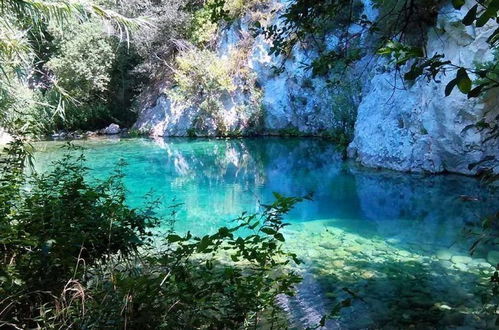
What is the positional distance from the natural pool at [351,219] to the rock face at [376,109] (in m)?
0.69

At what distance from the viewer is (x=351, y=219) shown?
777 centimetres

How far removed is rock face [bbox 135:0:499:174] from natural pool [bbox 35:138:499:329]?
0.69 meters

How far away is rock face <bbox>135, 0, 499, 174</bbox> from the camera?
958 cm

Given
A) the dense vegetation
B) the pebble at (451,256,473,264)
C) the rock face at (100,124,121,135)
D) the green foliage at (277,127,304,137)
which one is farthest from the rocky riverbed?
the rock face at (100,124,121,135)

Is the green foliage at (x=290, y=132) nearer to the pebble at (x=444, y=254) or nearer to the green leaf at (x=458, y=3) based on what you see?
the pebble at (x=444, y=254)

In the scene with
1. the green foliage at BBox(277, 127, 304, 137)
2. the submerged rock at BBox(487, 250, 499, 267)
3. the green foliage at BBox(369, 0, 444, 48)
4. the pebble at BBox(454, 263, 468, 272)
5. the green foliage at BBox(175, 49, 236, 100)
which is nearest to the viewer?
the green foliage at BBox(369, 0, 444, 48)

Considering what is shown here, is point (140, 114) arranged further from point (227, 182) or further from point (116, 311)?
point (116, 311)

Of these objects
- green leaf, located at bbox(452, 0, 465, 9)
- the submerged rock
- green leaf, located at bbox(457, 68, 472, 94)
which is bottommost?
the submerged rock

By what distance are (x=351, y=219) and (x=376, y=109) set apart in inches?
237

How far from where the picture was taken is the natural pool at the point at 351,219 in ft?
14.1

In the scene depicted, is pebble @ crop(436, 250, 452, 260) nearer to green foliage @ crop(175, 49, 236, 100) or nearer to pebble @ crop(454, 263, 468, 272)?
pebble @ crop(454, 263, 468, 272)

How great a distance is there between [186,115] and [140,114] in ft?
11.7

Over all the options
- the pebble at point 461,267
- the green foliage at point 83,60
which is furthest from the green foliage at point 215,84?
the pebble at point 461,267

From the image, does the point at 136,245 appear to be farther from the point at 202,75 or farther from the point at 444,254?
the point at 202,75
